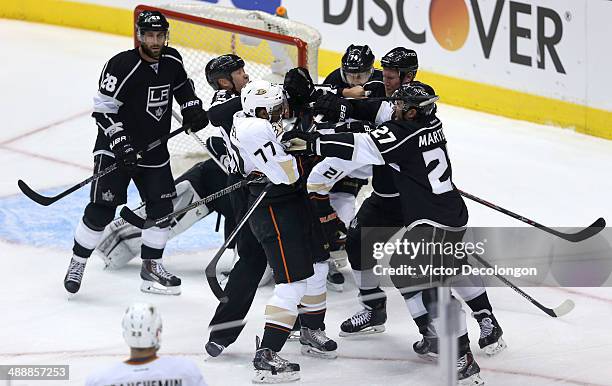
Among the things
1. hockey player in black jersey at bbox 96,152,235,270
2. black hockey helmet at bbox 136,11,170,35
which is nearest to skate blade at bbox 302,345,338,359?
hockey player in black jersey at bbox 96,152,235,270

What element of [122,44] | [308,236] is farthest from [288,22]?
[122,44]

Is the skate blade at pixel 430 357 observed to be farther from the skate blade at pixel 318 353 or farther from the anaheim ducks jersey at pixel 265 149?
the anaheim ducks jersey at pixel 265 149

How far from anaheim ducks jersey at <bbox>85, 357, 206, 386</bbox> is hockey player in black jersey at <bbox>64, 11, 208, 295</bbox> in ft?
7.44

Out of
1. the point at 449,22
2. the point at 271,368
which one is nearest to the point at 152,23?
the point at 271,368

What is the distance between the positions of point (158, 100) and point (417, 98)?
1427 millimetres

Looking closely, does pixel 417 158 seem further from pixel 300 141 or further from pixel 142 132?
pixel 142 132

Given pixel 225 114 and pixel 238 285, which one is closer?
pixel 238 285

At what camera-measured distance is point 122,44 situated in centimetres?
1008

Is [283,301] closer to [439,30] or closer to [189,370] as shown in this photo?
[189,370]

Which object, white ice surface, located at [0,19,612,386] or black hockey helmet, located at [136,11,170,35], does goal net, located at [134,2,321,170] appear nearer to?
white ice surface, located at [0,19,612,386]

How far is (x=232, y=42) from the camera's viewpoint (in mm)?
7316

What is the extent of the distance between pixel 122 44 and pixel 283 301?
5.41m

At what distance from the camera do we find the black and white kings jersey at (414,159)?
4988 millimetres

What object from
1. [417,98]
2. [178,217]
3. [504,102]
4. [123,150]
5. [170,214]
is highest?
[417,98]
